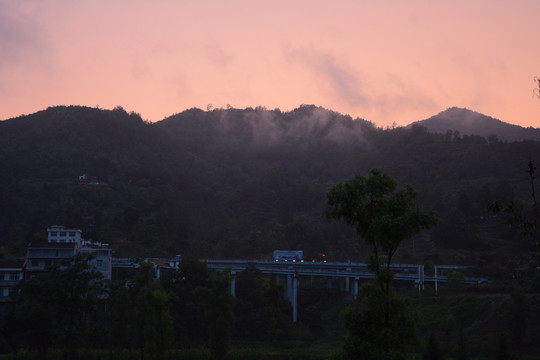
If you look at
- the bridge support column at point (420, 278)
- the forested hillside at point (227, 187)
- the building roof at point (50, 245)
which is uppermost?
the forested hillside at point (227, 187)

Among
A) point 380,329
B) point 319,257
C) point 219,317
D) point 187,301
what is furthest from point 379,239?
point 319,257

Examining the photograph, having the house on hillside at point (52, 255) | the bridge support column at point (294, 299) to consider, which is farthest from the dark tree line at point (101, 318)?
the bridge support column at point (294, 299)

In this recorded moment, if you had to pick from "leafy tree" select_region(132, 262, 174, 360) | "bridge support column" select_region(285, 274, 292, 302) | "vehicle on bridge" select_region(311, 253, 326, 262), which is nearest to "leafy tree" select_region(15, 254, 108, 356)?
"leafy tree" select_region(132, 262, 174, 360)

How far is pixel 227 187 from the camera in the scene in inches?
5694

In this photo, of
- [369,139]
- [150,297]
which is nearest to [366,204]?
[150,297]

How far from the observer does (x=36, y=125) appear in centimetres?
15212

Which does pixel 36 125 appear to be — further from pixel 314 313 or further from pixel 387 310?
pixel 387 310

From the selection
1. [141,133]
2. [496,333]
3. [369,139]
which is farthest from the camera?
[369,139]

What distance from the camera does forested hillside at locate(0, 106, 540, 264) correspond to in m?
93.4

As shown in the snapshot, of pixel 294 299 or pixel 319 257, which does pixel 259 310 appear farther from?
pixel 319 257

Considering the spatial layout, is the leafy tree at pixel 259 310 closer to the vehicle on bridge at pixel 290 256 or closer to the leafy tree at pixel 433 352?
the vehicle on bridge at pixel 290 256

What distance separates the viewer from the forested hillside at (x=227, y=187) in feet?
306

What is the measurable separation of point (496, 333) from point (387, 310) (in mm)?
32316

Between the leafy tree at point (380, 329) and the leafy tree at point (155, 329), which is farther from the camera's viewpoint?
the leafy tree at point (155, 329)
